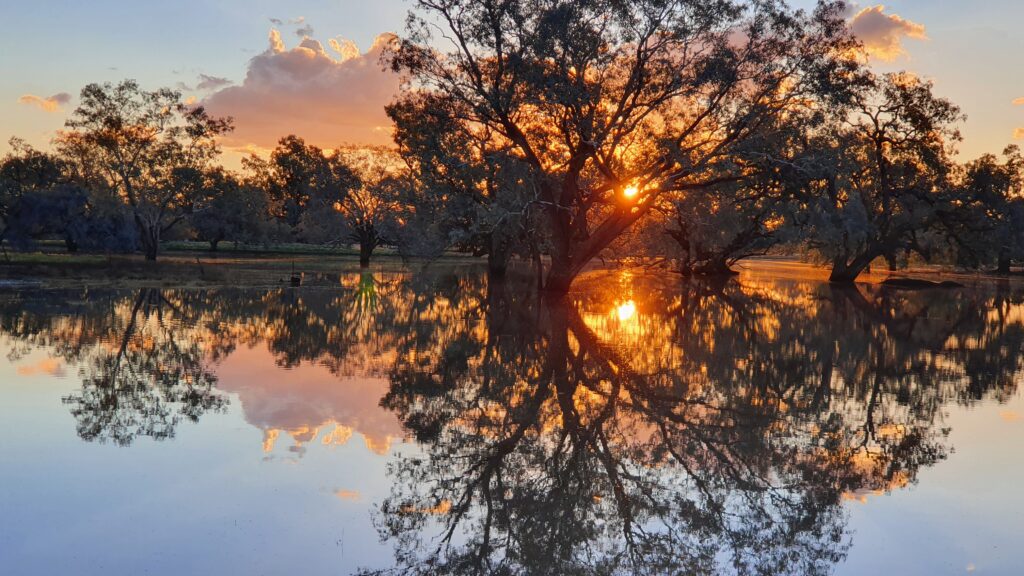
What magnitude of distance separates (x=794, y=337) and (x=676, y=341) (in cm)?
414

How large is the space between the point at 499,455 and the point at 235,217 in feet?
282

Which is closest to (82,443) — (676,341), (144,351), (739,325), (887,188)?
(144,351)

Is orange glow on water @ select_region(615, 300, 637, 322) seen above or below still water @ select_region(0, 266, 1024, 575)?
above

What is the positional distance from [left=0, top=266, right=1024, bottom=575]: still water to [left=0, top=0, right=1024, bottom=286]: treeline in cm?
1460

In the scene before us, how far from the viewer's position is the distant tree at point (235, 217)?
81.0 metres

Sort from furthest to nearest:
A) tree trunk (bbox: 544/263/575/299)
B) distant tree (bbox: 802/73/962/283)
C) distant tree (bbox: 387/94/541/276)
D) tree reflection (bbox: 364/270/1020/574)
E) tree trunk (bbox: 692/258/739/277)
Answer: tree trunk (bbox: 692/258/739/277), distant tree (bbox: 802/73/962/283), tree trunk (bbox: 544/263/575/299), distant tree (bbox: 387/94/541/276), tree reflection (bbox: 364/270/1020/574)

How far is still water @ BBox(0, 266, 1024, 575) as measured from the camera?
6293 millimetres

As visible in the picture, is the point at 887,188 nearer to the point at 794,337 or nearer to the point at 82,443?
the point at 794,337

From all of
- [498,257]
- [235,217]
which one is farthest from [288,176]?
[498,257]

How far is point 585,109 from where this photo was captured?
103 ft

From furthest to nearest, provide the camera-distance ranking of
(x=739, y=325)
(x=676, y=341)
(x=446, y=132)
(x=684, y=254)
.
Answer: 1. (x=684, y=254)
2. (x=446, y=132)
3. (x=739, y=325)
4. (x=676, y=341)

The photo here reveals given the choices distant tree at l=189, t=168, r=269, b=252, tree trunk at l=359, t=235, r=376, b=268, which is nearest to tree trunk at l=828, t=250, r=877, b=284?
tree trunk at l=359, t=235, r=376, b=268

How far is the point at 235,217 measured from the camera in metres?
87.3

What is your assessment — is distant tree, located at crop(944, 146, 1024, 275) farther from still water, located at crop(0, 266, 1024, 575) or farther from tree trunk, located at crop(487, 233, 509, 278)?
still water, located at crop(0, 266, 1024, 575)
